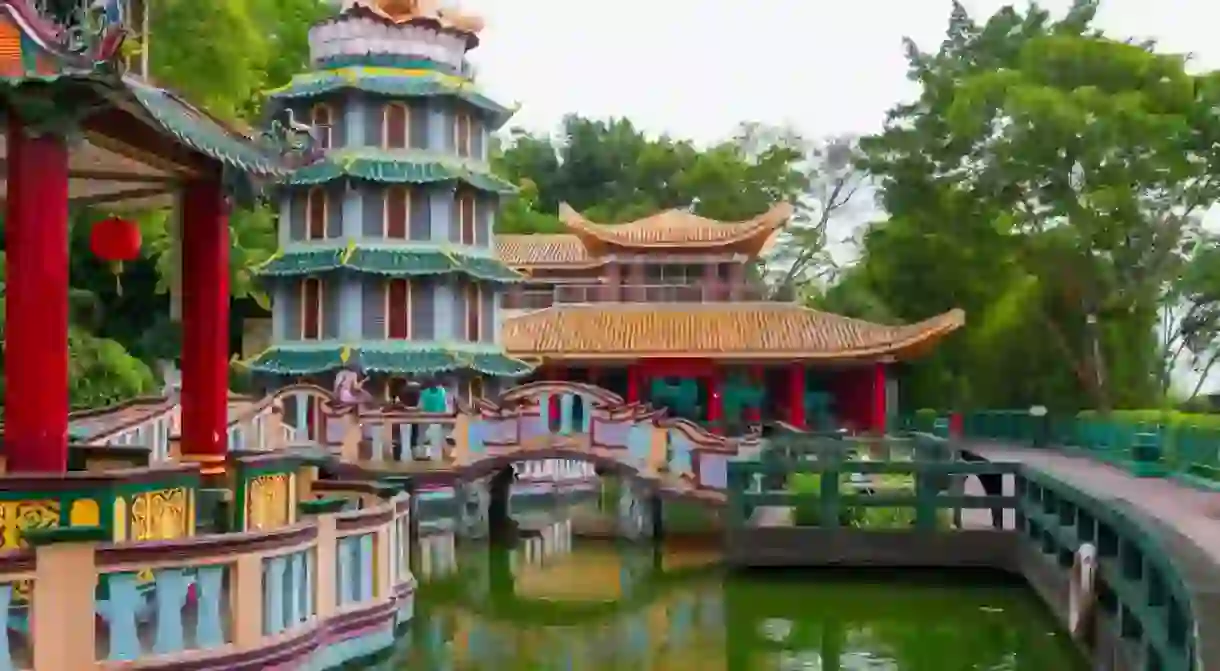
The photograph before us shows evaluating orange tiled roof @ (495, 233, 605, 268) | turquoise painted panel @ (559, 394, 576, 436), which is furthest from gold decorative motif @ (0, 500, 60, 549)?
orange tiled roof @ (495, 233, 605, 268)

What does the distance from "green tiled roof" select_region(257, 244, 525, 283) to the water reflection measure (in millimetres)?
7710

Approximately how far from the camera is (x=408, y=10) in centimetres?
2494

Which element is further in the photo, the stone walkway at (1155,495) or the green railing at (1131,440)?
the green railing at (1131,440)

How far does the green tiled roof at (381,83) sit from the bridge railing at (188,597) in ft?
52.4

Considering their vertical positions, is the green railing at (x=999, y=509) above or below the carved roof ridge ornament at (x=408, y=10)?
below

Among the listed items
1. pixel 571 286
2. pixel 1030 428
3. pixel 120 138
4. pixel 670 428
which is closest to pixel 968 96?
pixel 1030 428

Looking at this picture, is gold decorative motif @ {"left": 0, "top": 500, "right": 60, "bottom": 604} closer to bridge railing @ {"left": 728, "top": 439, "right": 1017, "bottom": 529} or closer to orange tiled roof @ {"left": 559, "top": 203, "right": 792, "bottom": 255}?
bridge railing @ {"left": 728, "top": 439, "right": 1017, "bottom": 529}

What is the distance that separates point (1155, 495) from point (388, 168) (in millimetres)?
13970

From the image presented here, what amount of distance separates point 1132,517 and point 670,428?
921 centimetres

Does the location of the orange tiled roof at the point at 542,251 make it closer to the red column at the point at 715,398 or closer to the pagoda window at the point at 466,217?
the red column at the point at 715,398

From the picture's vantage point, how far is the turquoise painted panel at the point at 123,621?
21.8ft

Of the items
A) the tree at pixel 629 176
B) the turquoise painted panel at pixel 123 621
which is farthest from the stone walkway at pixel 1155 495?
the tree at pixel 629 176

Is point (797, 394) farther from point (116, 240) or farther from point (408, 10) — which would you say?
point (116, 240)

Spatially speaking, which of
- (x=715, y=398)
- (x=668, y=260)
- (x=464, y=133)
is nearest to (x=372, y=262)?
(x=464, y=133)
